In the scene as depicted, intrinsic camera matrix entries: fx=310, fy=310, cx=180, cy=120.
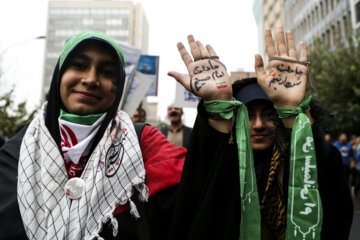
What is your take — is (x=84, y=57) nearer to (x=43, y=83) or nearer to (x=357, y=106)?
(x=357, y=106)

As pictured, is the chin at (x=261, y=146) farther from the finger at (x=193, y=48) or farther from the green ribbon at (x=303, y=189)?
the finger at (x=193, y=48)

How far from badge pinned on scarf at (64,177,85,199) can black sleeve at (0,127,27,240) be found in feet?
0.80

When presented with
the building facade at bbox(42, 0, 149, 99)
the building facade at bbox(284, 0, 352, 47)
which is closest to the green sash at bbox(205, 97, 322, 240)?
the building facade at bbox(284, 0, 352, 47)

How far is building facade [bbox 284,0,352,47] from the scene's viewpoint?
24.9 meters

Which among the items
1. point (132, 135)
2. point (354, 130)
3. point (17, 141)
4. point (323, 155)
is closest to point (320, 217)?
point (323, 155)

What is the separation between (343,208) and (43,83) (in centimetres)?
7263

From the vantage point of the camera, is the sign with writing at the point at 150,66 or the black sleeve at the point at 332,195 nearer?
the black sleeve at the point at 332,195

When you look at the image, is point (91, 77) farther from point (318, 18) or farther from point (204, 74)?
point (318, 18)

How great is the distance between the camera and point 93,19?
233ft

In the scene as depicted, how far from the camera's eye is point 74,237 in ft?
4.37

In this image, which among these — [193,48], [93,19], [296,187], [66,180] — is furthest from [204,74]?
[93,19]

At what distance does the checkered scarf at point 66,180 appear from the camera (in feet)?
4.47

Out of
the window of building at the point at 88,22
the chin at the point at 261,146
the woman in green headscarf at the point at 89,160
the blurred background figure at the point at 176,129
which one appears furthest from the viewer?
the window of building at the point at 88,22

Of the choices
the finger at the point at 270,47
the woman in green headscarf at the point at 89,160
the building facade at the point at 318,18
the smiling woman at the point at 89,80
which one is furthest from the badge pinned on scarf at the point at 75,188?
the building facade at the point at 318,18
